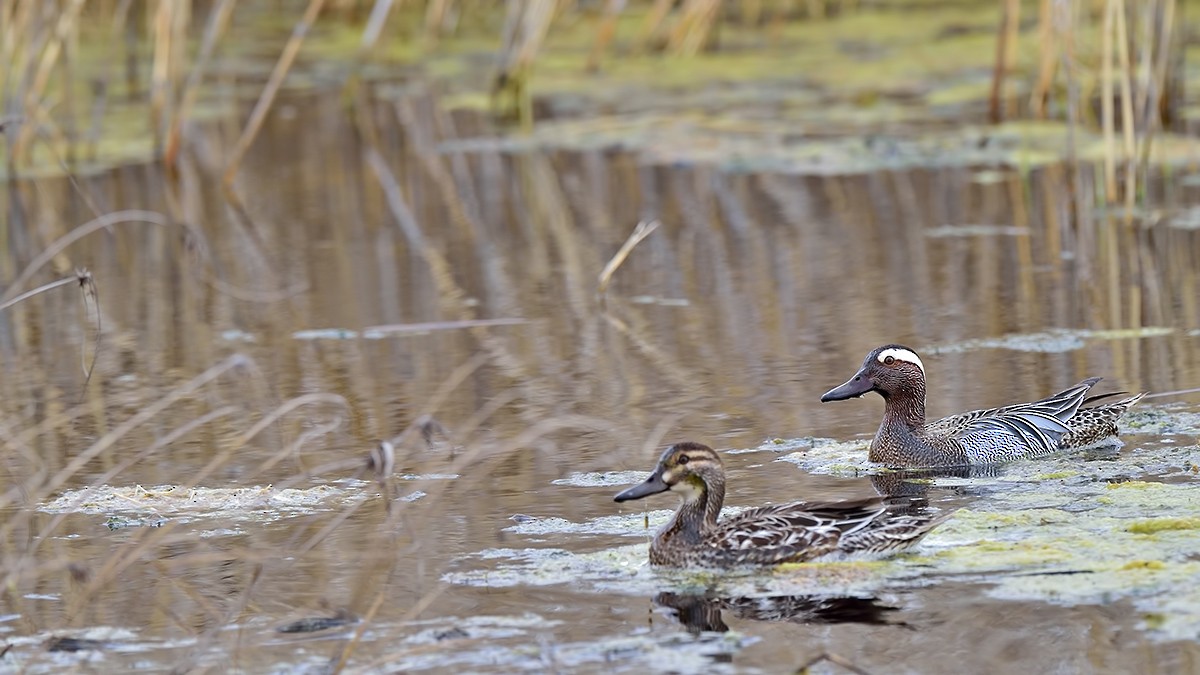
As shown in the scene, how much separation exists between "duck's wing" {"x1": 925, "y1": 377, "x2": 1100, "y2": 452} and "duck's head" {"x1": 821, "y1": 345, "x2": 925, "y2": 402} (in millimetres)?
175

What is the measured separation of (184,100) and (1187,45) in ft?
31.6

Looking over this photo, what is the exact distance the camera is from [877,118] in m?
16.6

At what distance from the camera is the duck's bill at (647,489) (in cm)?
615

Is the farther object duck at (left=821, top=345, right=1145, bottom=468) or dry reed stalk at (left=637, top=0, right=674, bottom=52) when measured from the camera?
dry reed stalk at (left=637, top=0, right=674, bottom=52)

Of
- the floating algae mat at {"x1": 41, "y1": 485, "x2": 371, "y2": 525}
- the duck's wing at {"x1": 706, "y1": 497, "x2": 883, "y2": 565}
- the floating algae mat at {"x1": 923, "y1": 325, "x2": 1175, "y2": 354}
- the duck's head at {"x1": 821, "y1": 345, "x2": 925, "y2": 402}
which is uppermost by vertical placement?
the duck's head at {"x1": 821, "y1": 345, "x2": 925, "y2": 402}

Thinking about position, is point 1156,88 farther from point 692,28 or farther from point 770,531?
point 692,28

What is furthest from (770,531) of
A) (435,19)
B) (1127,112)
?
(435,19)

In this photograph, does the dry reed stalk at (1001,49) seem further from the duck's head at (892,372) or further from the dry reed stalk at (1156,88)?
the duck's head at (892,372)

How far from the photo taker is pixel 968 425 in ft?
24.8

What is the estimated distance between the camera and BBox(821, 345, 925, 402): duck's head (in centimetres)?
768

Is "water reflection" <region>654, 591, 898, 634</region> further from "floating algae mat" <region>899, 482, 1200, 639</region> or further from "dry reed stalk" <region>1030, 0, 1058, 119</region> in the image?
"dry reed stalk" <region>1030, 0, 1058, 119</region>

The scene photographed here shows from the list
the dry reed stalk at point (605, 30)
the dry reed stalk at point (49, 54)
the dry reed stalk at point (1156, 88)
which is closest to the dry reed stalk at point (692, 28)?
the dry reed stalk at point (605, 30)

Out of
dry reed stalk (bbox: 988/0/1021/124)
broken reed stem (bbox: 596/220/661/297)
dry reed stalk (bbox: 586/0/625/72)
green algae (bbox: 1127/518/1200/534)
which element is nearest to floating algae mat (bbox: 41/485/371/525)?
green algae (bbox: 1127/518/1200/534)

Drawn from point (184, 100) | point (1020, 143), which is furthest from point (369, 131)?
point (1020, 143)
